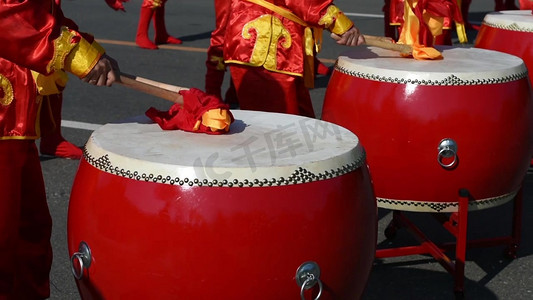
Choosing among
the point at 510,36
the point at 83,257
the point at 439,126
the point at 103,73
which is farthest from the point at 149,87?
the point at 510,36

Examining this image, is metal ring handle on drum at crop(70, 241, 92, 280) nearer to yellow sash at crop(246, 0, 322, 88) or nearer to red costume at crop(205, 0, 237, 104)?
yellow sash at crop(246, 0, 322, 88)

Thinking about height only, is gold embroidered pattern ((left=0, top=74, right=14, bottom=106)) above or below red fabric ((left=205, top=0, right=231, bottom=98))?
above

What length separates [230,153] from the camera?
7.42 ft

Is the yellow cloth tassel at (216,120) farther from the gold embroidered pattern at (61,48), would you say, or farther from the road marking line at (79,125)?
the road marking line at (79,125)

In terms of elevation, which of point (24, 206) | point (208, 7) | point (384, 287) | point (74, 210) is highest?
point (74, 210)

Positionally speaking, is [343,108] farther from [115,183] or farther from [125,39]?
[125,39]

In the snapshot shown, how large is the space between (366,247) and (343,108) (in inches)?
38.5

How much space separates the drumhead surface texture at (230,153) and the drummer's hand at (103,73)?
12 centimetres

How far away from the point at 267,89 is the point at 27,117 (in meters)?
1.13

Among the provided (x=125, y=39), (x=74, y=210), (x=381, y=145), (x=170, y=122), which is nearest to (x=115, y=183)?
Result: (x=74, y=210)

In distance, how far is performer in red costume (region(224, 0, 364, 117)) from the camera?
348cm

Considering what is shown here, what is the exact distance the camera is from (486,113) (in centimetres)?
307


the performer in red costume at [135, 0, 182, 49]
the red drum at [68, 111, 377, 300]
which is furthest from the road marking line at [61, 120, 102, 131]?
the red drum at [68, 111, 377, 300]

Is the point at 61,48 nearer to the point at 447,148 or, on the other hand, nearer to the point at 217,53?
the point at 447,148
